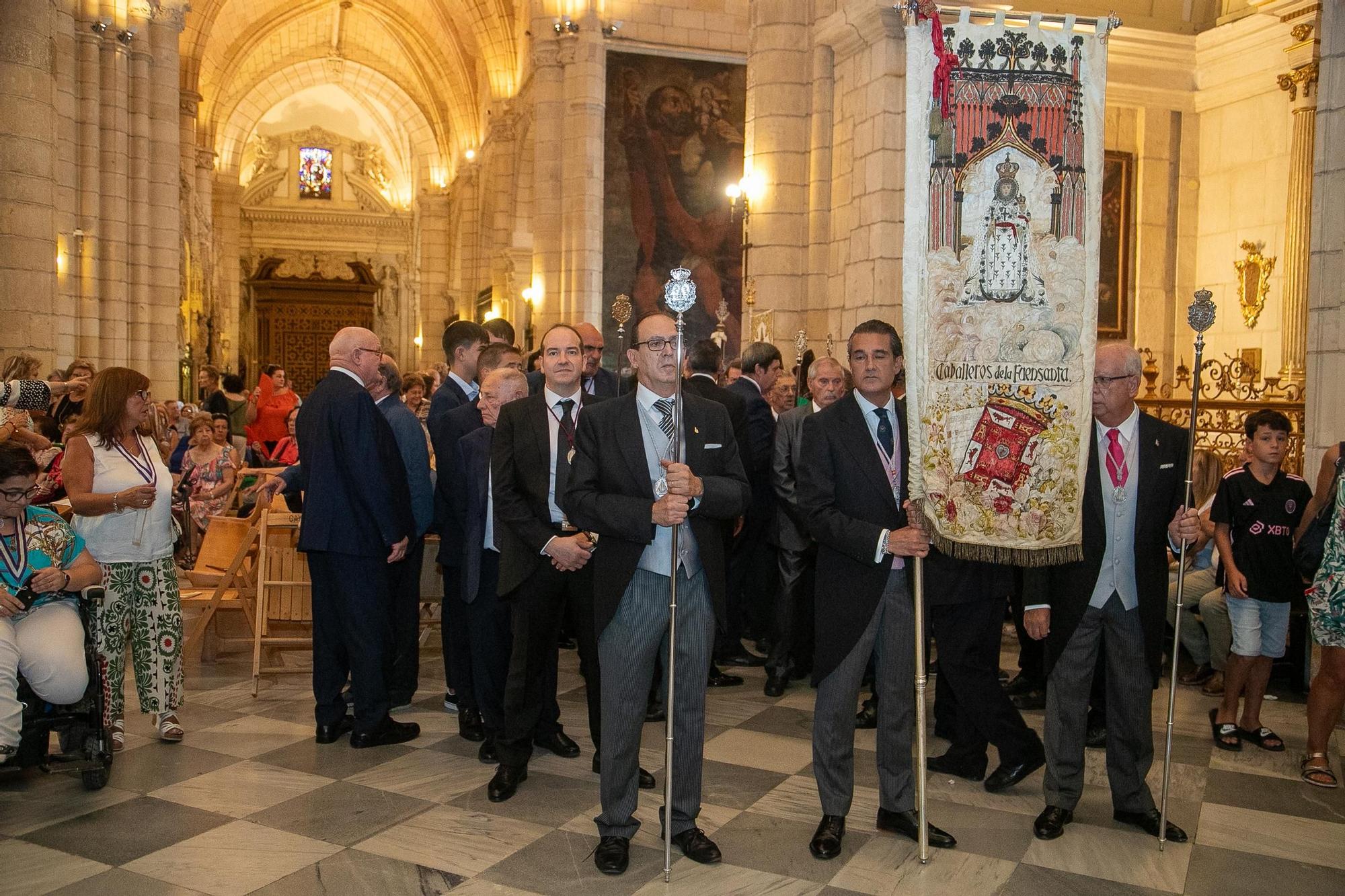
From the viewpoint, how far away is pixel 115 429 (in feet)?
17.1

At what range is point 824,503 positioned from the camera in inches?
159

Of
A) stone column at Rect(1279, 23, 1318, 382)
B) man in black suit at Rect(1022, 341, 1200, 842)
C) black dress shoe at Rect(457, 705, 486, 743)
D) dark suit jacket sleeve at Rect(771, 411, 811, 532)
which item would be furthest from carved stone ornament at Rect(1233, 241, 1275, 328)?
black dress shoe at Rect(457, 705, 486, 743)

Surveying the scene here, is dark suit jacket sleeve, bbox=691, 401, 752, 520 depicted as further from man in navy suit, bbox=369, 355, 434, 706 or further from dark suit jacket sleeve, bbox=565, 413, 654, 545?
man in navy suit, bbox=369, 355, 434, 706

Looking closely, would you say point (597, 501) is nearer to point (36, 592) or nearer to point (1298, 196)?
point (36, 592)

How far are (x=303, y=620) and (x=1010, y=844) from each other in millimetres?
4246

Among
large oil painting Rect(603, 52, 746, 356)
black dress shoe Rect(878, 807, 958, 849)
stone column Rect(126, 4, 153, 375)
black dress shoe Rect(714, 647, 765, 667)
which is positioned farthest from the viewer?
large oil painting Rect(603, 52, 746, 356)

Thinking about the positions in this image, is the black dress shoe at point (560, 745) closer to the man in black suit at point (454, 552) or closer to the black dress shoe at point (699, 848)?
the man in black suit at point (454, 552)

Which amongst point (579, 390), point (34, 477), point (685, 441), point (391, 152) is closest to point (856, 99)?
point (579, 390)

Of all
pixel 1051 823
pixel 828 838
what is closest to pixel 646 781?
pixel 828 838

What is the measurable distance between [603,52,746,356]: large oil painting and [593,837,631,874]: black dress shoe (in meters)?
14.4

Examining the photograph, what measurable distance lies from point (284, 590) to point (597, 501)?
A: 361 cm

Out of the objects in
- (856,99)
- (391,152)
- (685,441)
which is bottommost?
(685,441)

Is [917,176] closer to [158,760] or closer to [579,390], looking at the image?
[579,390]

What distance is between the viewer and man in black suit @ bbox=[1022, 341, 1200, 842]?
4.18 metres
